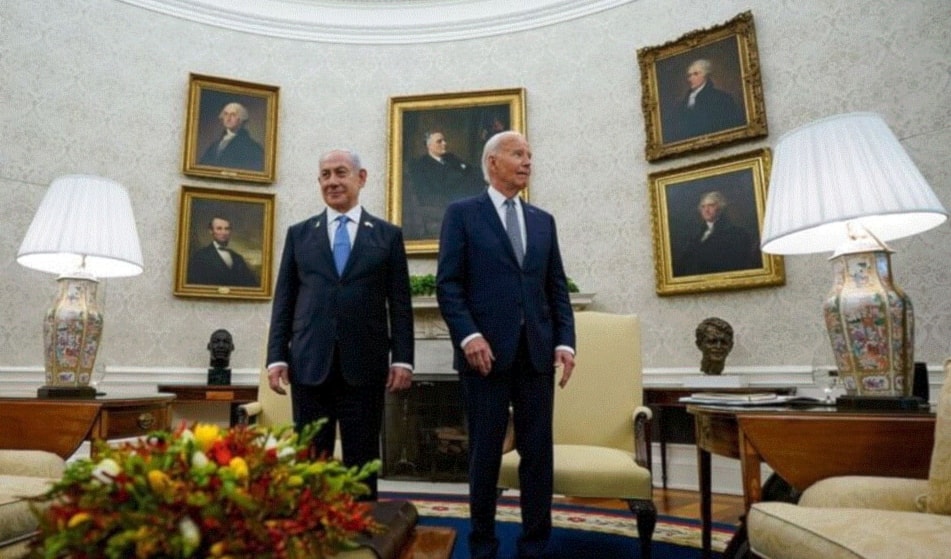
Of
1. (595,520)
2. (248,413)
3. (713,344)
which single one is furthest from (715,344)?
(248,413)

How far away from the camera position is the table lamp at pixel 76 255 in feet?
7.63

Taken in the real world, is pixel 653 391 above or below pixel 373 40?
below

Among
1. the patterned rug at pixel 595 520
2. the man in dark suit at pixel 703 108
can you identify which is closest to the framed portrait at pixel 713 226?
the man in dark suit at pixel 703 108

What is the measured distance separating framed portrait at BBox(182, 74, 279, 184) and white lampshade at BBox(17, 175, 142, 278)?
2.12 m

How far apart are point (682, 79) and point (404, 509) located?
3908mm

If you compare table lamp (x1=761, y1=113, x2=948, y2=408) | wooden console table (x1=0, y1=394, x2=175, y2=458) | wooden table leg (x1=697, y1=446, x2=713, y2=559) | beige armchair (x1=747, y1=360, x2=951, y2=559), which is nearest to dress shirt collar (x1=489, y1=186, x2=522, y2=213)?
table lamp (x1=761, y1=113, x2=948, y2=408)

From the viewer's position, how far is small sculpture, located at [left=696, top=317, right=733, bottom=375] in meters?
3.68

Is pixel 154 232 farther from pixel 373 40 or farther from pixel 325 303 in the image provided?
pixel 325 303

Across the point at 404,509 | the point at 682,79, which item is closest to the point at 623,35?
the point at 682,79

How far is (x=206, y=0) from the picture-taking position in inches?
190

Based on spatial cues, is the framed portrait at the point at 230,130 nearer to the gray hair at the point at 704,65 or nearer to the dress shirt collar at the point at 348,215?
the dress shirt collar at the point at 348,215

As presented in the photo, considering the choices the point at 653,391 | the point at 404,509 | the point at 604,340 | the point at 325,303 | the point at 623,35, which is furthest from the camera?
the point at 623,35

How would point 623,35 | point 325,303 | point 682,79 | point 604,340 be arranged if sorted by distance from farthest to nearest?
1. point 623,35
2. point 682,79
3. point 604,340
4. point 325,303

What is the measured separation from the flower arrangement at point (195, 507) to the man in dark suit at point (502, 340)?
1044mm
